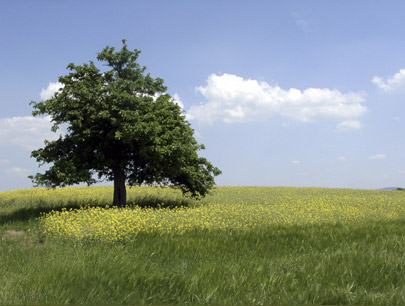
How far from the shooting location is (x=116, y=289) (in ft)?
23.8

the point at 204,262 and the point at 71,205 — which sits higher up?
the point at 71,205

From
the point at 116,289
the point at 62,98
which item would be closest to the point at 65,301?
the point at 116,289

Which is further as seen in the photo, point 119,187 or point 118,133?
point 119,187

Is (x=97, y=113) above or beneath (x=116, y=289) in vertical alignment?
above

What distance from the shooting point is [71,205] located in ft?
79.5

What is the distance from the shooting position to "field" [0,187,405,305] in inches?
279

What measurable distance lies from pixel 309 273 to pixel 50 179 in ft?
51.1

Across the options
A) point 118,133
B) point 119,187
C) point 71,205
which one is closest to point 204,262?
point 118,133

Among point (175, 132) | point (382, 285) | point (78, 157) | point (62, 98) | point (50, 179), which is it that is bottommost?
point (382, 285)

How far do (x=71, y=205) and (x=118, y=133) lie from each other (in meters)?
8.12

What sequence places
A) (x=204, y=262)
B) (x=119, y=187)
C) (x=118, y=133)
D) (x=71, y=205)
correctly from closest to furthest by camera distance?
(x=204, y=262) < (x=118, y=133) < (x=119, y=187) < (x=71, y=205)

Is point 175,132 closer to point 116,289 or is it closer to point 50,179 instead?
point 50,179

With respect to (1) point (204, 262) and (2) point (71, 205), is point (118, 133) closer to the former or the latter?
(2) point (71, 205)

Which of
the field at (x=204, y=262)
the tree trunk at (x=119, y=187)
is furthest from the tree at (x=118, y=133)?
the field at (x=204, y=262)
